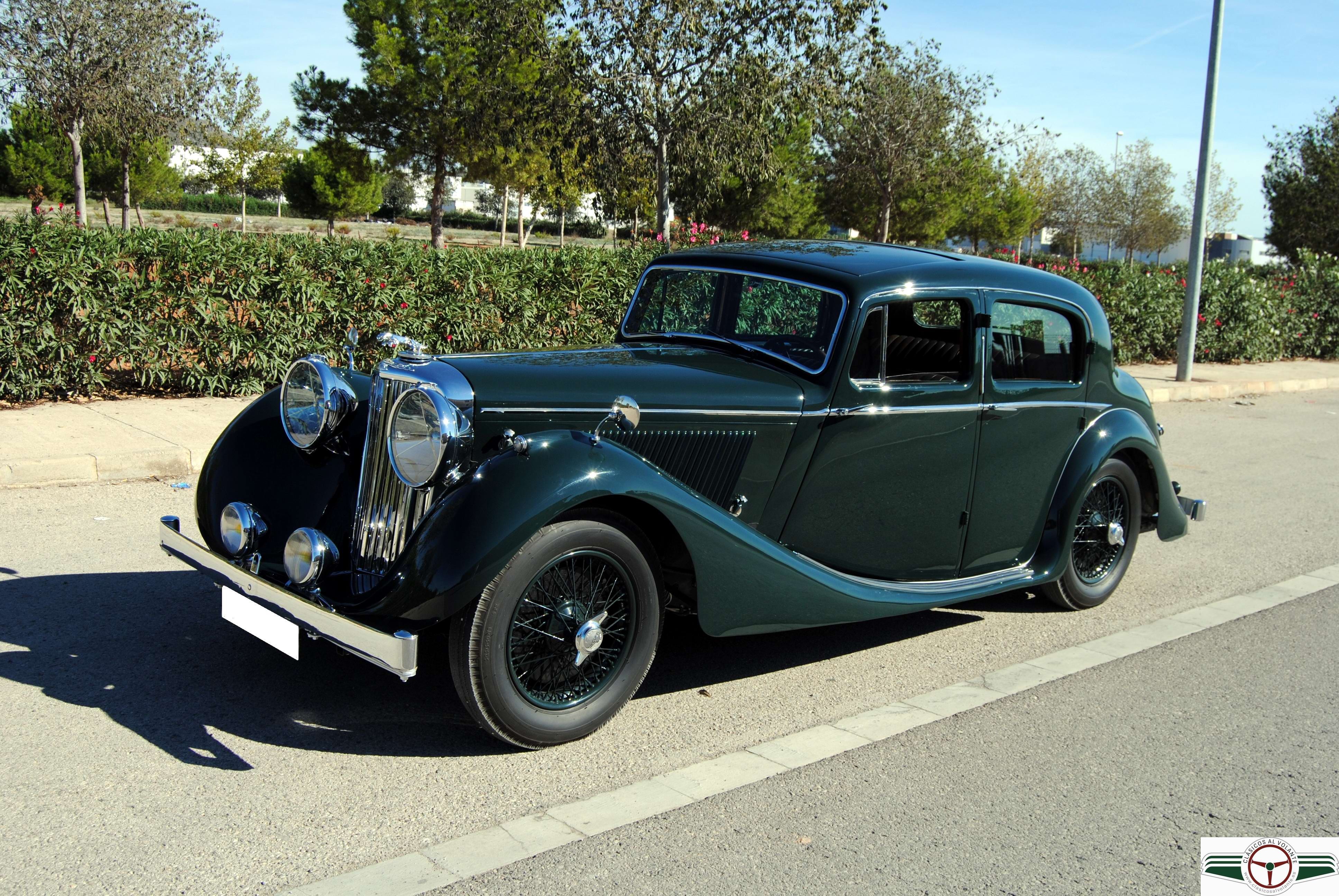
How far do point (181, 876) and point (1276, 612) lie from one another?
5.05 m

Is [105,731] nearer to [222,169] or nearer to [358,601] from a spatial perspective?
[358,601]

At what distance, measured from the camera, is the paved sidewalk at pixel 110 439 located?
6.54 metres

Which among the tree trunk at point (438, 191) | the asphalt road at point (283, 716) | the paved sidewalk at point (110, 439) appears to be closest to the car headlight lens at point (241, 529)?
the asphalt road at point (283, 716)

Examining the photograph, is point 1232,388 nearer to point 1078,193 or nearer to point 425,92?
point 425,92

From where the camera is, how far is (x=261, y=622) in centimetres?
337

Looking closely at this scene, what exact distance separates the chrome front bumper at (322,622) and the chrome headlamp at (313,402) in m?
0.57

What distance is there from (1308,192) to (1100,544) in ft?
96.2

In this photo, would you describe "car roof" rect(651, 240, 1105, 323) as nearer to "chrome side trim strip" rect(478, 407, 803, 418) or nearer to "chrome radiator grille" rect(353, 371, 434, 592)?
"chrome side trim strip" rect(478, 407, 803, 418)

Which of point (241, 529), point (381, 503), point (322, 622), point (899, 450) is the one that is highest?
point (899, 450)

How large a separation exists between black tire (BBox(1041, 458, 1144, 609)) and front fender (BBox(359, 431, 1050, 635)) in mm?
1558

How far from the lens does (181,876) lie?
2631 mm

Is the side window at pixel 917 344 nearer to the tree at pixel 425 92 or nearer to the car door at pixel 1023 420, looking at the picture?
the car door at pixel 1023 420

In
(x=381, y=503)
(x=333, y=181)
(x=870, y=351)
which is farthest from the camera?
(x=333, y=181)

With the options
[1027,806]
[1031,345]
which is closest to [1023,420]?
[1031,345]
